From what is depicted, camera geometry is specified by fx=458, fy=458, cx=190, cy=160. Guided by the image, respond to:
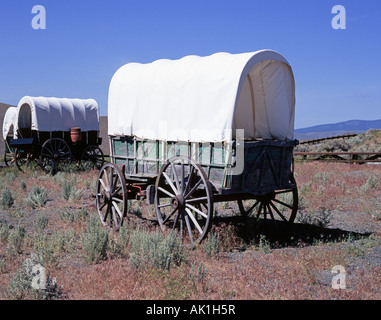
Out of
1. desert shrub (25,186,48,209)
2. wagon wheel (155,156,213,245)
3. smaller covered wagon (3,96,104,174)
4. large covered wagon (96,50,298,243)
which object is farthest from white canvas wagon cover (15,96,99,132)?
wagon wheel (155,156,213,245)

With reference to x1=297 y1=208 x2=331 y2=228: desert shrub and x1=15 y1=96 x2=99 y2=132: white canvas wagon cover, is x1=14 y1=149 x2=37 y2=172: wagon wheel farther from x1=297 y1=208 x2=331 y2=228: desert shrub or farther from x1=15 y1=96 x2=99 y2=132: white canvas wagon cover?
x1=297 y1=208 x2=331 y2=228: desert shrub

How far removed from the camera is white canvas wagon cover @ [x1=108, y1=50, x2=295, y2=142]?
6.78 m

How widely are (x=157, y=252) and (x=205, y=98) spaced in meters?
2.55

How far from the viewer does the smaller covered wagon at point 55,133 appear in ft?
57.4

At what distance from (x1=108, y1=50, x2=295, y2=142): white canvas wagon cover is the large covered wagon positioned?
0.05 feet

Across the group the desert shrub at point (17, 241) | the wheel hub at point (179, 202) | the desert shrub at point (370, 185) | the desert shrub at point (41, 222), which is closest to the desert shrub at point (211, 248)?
the wheel hub at point (179, 202)

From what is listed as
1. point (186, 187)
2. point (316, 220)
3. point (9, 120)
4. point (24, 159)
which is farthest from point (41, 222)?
point (9, 120)

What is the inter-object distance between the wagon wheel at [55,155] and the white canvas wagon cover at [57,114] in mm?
586

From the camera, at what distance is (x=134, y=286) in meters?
5.03

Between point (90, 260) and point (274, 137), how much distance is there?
3960mm

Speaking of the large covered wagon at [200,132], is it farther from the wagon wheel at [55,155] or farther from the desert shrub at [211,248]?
the wagon wheel at [55,155]

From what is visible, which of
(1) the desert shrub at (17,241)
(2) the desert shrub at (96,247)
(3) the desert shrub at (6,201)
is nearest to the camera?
(2) the desert shrub at (96,247)

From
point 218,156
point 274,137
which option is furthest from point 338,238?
point 218,156
